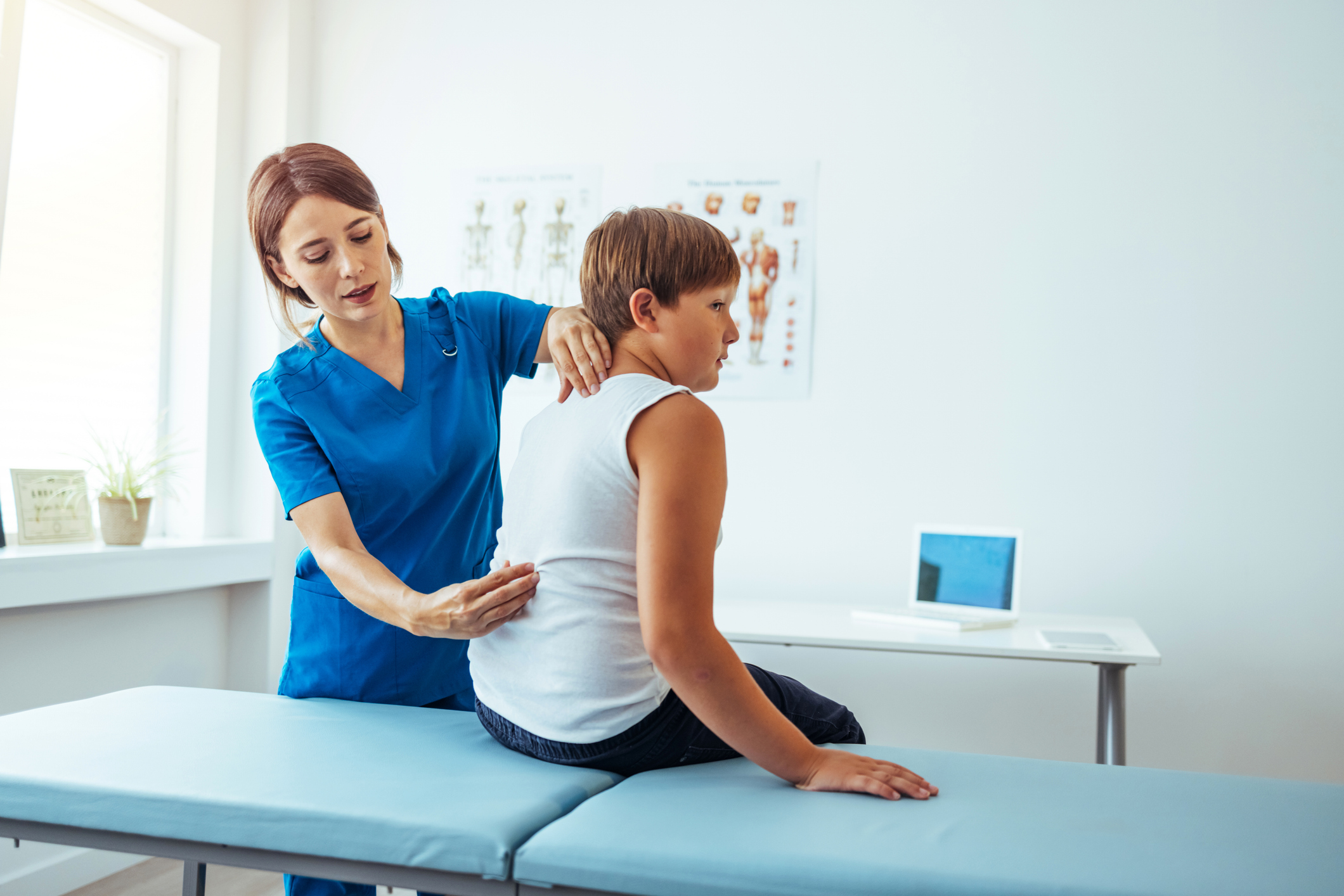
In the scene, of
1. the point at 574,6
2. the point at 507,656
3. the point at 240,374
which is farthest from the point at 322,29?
the point at 507,656

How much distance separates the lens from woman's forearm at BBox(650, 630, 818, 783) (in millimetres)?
913

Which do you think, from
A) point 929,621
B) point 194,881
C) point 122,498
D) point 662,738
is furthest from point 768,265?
point 194,881

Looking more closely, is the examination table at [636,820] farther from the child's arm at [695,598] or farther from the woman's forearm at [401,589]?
the woman's forearm at [401,589]

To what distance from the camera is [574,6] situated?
2957 millimetres

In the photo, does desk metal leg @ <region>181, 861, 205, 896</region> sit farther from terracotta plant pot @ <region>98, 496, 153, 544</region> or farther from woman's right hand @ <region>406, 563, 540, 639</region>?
terracotta plant pot @ <region>98, 496, 153, 544</region>

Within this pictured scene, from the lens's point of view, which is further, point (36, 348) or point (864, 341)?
point (864, 341)

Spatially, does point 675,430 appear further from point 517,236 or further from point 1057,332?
point 517,236

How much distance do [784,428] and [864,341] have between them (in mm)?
338

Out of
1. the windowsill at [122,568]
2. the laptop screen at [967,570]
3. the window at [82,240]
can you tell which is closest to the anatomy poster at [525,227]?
the window at [82,240]

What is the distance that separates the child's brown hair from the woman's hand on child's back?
52 cm

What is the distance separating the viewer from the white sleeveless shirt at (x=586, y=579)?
3.18 feet

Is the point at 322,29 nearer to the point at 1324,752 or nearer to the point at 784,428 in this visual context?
the point at 784,428

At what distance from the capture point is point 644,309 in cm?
106

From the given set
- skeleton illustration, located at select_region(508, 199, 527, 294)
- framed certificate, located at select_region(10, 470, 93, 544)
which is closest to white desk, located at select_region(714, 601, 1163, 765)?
skeleton illustration, located at select_region(508, 199, 527, 294)
